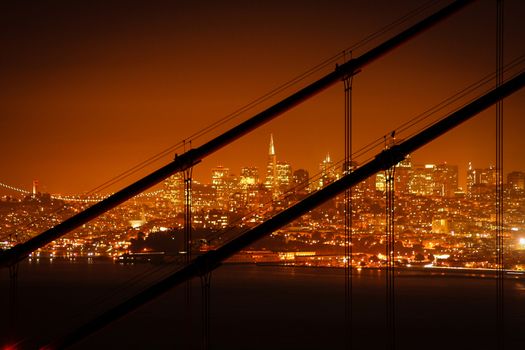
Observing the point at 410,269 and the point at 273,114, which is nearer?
the point at 273,114

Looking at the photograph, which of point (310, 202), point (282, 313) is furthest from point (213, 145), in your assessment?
point (282, 313)

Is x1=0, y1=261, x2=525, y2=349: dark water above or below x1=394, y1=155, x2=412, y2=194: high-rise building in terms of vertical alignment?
below

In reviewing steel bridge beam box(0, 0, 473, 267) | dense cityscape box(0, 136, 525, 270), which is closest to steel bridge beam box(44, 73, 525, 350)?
steel bridge beam box(0, 0, 473, 267)

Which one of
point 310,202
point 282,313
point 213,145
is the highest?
point 213,145

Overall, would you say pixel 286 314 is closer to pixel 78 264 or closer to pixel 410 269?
pixel 410 269

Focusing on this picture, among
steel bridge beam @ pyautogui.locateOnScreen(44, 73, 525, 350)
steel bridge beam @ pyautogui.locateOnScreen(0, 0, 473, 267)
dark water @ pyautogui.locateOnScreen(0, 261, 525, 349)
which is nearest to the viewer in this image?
steel bridge beam @ pyautogui.locateOnScreen(44, 73, 525, 350)

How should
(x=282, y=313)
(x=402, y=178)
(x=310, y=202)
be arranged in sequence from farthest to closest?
1. (x=402, y=178)
2. (x=282, y=313)
3. (x=310, y=202)

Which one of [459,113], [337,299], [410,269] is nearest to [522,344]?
[337,299]

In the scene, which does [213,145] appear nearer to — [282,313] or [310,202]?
[310,202]

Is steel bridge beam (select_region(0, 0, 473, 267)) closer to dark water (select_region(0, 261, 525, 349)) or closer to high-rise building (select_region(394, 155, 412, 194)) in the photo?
dark water (select_region(0, 261, 525, 349))
